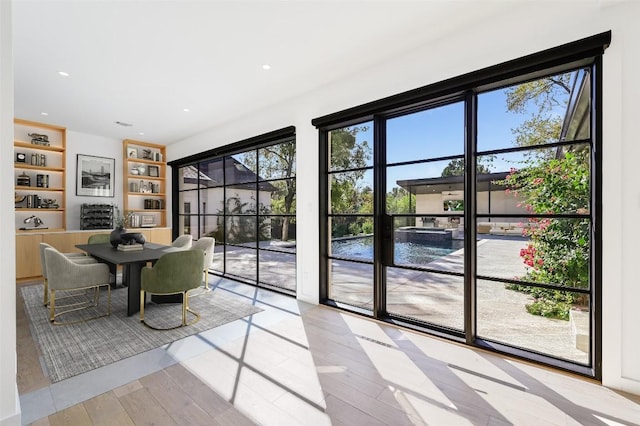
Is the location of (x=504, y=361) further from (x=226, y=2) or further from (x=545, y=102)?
(x=226, y=2)

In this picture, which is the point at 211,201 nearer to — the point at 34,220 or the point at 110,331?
the point at 34,220

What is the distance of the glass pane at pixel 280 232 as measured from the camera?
4.55 metres

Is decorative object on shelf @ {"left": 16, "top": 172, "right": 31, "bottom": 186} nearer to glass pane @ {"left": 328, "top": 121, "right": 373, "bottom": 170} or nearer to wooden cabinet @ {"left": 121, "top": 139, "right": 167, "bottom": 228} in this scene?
wooden cabinet @ {"left": 121, "top": 139, "right": 167, "bottom": 228}

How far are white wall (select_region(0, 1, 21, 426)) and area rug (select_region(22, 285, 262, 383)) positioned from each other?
614 millimetres

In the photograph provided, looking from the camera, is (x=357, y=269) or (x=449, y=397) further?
(x=357, y=269)

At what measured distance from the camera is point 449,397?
2.01 meters

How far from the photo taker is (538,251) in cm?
256

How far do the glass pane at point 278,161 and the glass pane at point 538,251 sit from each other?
285 centimetres

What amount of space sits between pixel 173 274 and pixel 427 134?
3.12m

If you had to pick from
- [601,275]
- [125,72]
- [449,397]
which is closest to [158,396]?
[449,397]

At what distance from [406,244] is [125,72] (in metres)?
3.90

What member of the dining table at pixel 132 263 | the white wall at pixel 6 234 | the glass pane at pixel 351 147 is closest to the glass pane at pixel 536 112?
the glass pane at pixel 351 147

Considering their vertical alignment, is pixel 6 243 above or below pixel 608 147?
below

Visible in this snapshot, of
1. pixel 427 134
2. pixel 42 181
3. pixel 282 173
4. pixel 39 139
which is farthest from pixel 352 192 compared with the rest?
pixel 39 139
